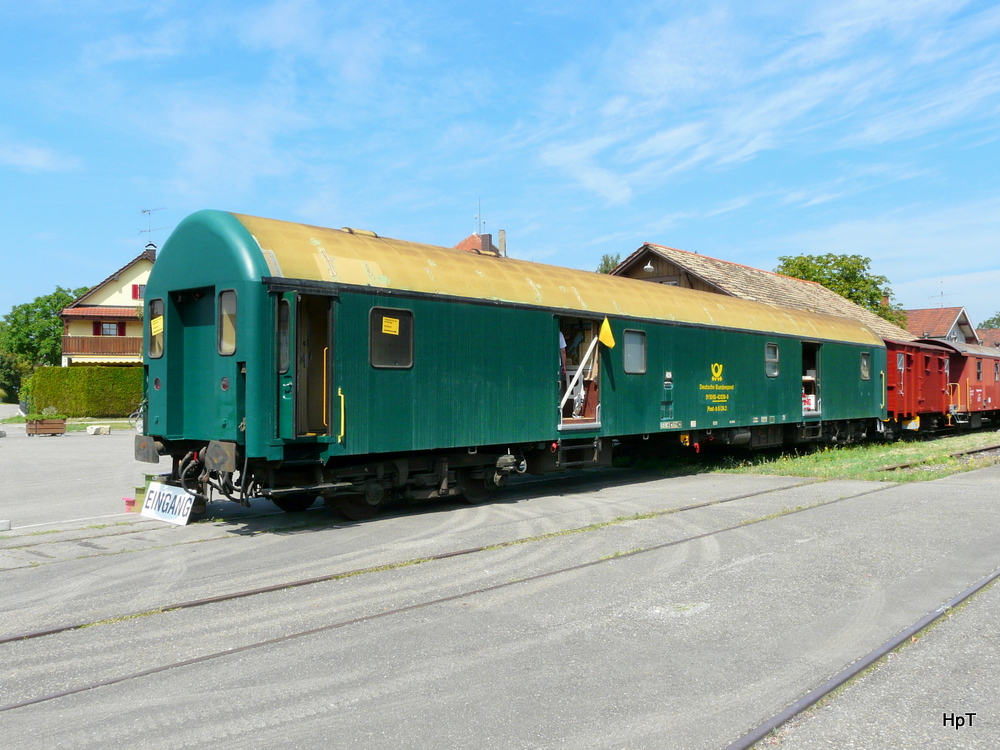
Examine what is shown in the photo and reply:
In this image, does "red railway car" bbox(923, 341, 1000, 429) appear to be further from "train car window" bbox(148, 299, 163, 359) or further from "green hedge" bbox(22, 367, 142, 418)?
"green hedge" bbox(22, 367, 142, 418)

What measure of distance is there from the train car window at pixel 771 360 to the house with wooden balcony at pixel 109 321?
133 ft

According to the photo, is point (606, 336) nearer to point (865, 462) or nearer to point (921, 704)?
point (865, 462)

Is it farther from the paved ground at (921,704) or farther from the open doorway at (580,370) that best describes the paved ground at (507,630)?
the open doorway at (580,370)

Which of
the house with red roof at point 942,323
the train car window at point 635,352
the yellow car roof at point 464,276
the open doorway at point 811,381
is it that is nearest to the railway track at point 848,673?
the yellow car roof at point 464,276

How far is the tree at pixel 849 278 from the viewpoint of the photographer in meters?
47.5

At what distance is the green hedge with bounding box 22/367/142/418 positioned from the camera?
129ft

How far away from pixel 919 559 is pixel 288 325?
6.54 m

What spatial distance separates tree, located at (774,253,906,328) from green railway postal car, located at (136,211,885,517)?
37.7 m

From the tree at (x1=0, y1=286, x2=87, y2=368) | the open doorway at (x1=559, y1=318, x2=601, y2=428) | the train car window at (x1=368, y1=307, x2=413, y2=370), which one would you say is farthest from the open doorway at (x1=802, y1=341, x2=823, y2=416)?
the tree at (x1=0, y1=286, x2=87, y2=368)

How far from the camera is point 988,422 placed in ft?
107

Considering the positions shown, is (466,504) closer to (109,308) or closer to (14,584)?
(14,584)

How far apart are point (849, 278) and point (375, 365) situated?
4431 cm

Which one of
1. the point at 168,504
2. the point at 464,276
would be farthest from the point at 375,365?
the point at 168,504

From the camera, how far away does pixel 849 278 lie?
1885 inches
